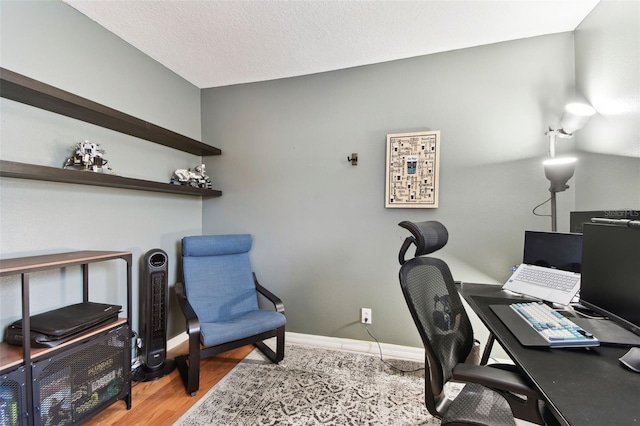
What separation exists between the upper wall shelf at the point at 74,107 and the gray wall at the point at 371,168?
2.43 feet

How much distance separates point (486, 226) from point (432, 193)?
48cm

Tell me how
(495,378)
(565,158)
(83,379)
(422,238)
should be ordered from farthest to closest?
1. (565,158)
2. (83,379)
3. (422,238)
4. (495,378)

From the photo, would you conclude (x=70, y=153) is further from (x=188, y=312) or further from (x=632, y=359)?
(x=632, y=359)

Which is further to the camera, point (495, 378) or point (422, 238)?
point (422, 238)

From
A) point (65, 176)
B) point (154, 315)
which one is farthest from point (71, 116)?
point (154, 315)

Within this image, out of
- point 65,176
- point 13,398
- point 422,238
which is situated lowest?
point 13,398

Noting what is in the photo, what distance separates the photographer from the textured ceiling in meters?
1.69

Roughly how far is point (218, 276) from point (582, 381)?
90.0 inches

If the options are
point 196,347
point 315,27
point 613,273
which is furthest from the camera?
point 315,27

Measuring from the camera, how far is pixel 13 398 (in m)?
1.13

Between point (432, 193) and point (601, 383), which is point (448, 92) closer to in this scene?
point (432, 193)

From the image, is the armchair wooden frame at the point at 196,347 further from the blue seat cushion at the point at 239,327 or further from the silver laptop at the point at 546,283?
the silver laptop at the point at 546,283

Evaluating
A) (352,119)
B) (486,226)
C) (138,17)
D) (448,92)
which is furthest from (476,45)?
(138,17)

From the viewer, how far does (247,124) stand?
2.68 meters
